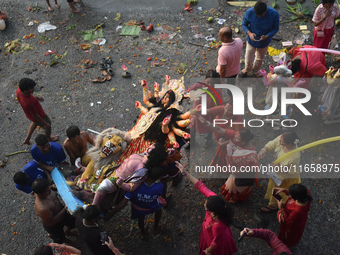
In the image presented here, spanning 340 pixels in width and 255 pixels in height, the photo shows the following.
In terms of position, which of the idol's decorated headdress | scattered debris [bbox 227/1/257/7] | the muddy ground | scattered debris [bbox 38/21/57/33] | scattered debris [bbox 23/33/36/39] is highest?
the idol's decorated headdress

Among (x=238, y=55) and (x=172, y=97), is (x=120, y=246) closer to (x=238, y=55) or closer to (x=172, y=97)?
(x=172, y=97)

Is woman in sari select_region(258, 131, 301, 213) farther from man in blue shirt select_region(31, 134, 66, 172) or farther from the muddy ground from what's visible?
man in blue shirt select_region(31, 134, 66, 172)

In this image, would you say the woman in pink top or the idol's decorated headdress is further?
the idol's decorated headdress

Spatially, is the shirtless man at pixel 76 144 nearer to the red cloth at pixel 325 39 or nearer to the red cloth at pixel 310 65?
the red cloth at pixel 310 65

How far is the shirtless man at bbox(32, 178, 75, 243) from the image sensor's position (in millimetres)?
4102

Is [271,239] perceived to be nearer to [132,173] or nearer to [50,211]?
[132,173]

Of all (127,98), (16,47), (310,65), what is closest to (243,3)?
(310,65)

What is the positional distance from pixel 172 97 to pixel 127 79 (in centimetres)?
269

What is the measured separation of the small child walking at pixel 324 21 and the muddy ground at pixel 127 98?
1.92ft

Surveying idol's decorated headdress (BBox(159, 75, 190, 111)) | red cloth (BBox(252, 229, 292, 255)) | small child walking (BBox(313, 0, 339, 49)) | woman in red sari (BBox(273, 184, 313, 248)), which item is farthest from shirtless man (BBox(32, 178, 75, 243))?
small child walking (BBox(313, 0, 339, 49))

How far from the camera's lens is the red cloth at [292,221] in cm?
405

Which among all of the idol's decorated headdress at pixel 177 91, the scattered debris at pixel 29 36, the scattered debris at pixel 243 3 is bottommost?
the scattered debris at pixel 29 36

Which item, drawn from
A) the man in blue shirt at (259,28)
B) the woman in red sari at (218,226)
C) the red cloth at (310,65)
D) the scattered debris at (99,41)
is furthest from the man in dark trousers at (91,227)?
the scattered debris at (99,41)

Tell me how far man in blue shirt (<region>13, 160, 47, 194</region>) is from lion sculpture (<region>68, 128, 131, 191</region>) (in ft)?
1.75
